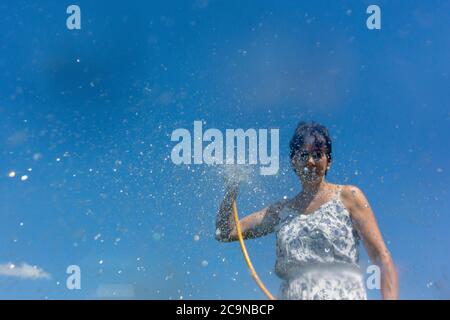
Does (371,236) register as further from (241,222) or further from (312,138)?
(241,222)

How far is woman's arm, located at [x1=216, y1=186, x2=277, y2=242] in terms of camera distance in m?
6.66

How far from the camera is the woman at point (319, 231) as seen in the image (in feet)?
19.7

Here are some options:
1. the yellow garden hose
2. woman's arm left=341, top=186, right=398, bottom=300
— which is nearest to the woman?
woman's arm left=341, top=186, right=398, bottom=300

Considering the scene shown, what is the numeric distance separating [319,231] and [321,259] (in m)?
0.24

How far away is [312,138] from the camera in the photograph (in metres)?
6.41

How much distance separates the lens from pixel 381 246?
6098mm

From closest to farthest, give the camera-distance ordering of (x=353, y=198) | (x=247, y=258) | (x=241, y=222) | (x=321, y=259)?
(x=321, y=259)
(x=353, y=198)
(x=241, y=222)
(x=247, y=258)

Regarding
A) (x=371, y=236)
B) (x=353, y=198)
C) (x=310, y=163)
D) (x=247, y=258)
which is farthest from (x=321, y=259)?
(x=247, y=258)

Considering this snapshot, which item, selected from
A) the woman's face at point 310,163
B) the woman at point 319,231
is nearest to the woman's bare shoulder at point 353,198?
the woman at point 319,231

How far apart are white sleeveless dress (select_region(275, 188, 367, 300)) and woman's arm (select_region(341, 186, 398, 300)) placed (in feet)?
0.26
